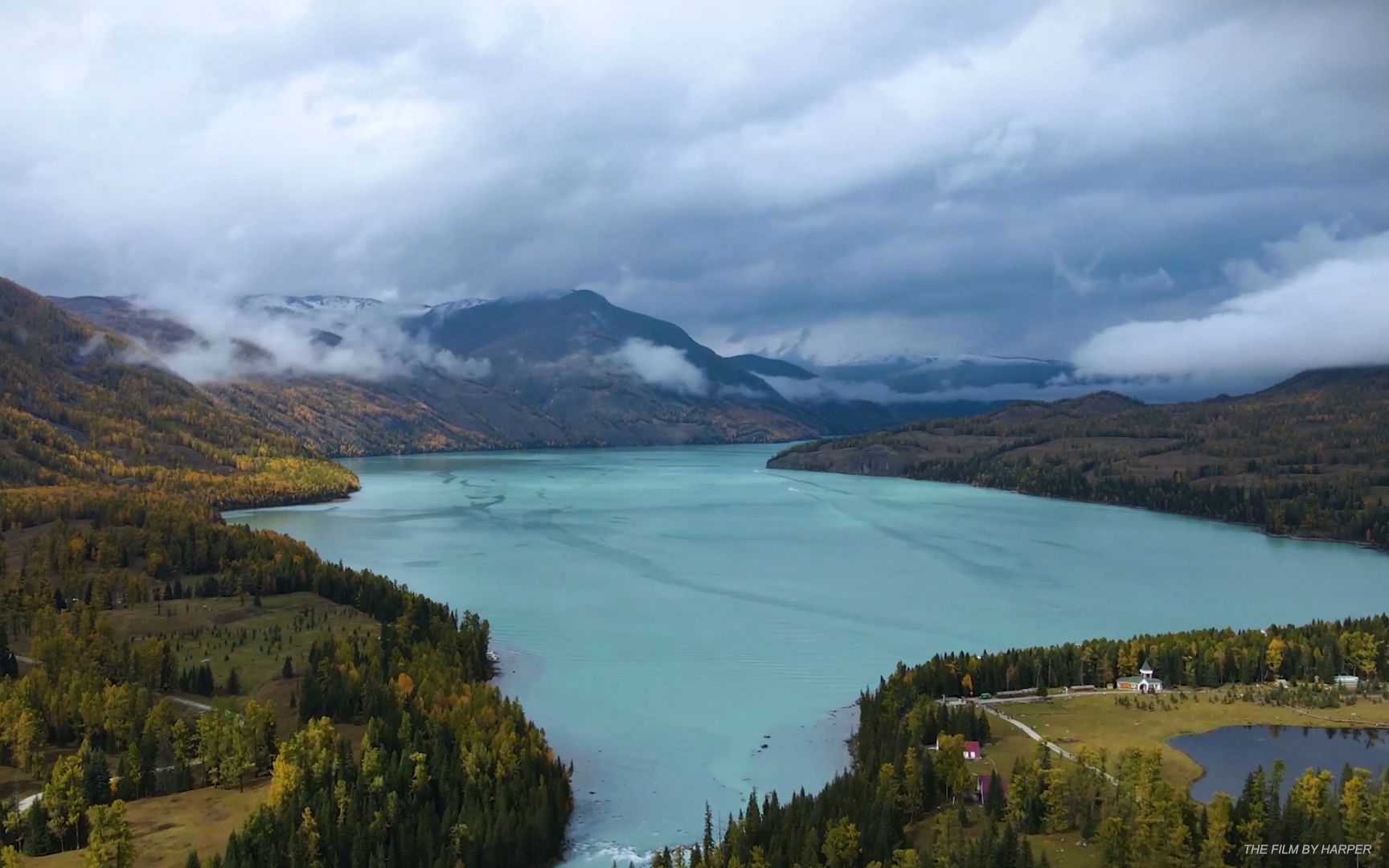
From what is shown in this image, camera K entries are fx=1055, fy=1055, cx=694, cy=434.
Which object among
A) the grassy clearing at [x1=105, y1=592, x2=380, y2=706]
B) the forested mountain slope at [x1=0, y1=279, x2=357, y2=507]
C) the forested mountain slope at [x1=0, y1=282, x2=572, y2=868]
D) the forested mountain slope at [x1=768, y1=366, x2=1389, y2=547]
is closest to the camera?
the forested mountain slope at [x1=0, y1=282, x2=572, y2=868]

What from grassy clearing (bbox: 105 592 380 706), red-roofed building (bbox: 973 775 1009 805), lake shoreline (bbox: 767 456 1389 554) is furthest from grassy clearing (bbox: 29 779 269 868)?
lake shoreline (bbox: 767 456 1389 554)

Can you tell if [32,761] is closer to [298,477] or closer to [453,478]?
[298,477]

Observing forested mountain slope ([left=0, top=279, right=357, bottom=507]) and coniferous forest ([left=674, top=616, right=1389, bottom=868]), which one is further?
forested mountain slope ([left=0, top=279, right=357, bottom=507])

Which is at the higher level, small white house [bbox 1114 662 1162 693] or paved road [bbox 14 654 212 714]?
paved road [bbox 14 654 212 714]

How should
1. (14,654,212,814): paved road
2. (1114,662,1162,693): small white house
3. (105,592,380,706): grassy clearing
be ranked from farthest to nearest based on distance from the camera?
1. (105,592,380,706): grassy clearing
2. (1114,662,1162,693): small white house
3. (14,654,212,814): paved road

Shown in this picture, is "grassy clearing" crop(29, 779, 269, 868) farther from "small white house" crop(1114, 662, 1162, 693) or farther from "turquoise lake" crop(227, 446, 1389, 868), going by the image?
"small white house" crop(1114, 662, 1162, 693)

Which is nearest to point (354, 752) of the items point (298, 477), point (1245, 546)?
point (1245, 546)

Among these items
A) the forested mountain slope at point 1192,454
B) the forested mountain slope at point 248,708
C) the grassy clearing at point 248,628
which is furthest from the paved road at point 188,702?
the forested mountain slope at point 1192,454
